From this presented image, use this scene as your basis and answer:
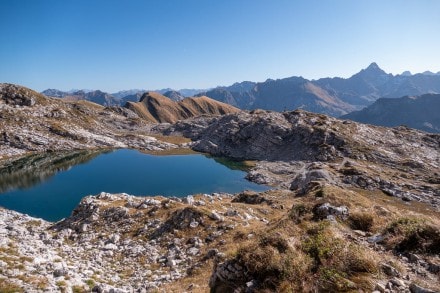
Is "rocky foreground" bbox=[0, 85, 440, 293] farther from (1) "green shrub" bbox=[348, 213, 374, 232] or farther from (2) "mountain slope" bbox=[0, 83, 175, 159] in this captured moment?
(2) "mountain slope" bbox=[0, 83, 175, 159]

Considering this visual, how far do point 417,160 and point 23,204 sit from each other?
135m

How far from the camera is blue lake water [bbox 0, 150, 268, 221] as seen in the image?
7675 centimetres

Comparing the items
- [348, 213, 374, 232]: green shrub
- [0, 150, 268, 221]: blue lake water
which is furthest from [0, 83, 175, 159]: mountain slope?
[348, 213, 374, 232]: green shrub

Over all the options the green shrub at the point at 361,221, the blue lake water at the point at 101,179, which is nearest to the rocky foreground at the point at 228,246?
the green shrub at the point at 361,221

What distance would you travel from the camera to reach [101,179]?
103625 millimetres

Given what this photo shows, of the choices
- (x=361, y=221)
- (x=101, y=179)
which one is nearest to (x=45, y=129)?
(x=101, y=179)

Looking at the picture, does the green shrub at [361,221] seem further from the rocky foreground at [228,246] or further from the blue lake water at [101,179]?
the blue lake water at [101,179]

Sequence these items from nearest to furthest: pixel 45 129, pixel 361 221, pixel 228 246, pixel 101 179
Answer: pixel 361 221
pixel 228 246
pixel 101 179
pixel 45 129

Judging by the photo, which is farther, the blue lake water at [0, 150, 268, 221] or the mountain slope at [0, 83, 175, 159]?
the mountain slope at [0, 83, 175, 159]

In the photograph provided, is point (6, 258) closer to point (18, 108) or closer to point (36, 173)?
point (36, 173)

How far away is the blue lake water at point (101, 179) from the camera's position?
252 feet

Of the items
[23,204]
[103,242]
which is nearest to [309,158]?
[23,204]

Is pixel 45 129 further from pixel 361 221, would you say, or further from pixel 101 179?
pixel 361 221

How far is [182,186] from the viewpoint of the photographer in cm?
10006
